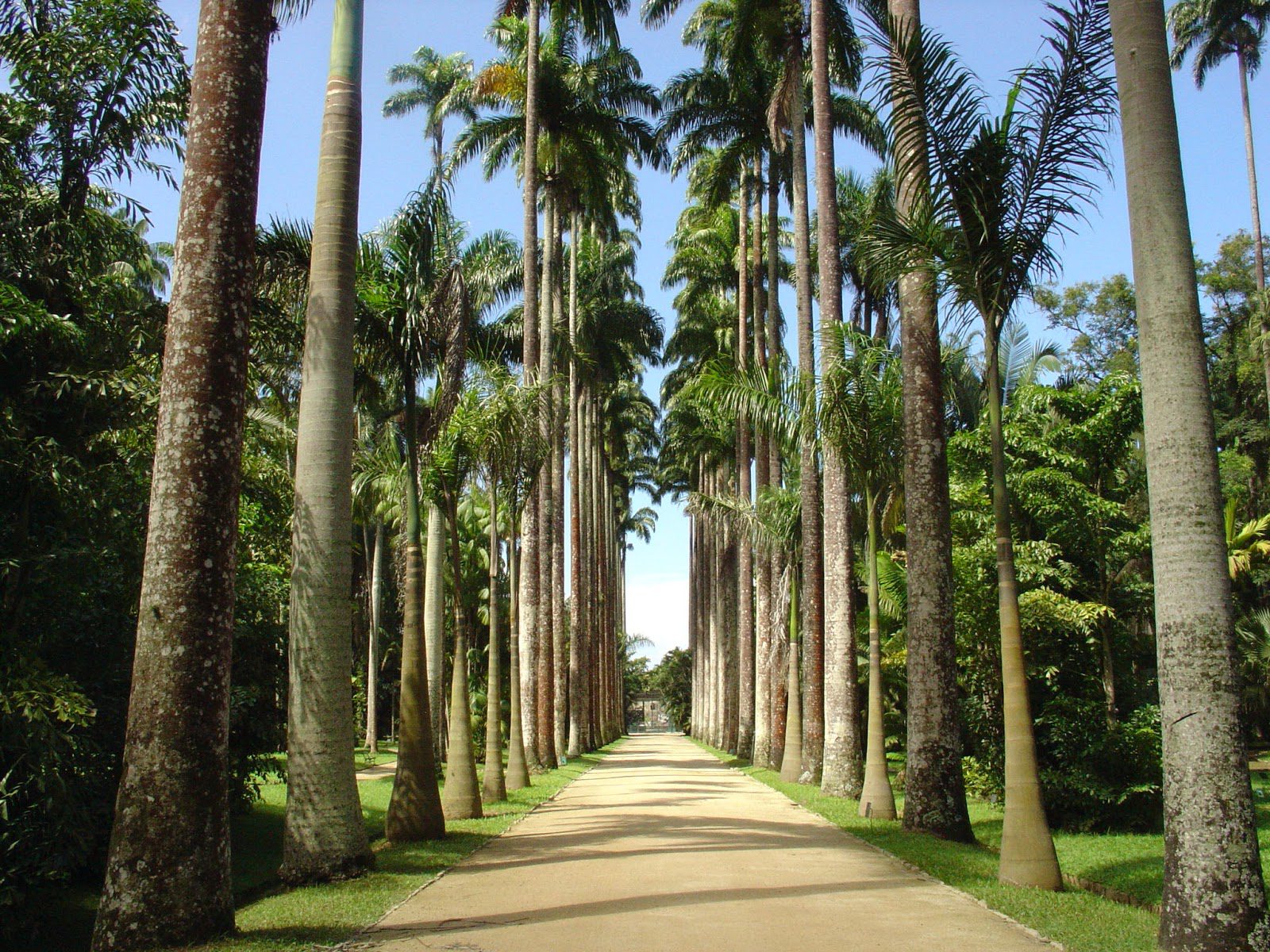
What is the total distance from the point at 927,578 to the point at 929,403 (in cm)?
217

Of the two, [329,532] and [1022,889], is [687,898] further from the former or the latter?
[329,532]

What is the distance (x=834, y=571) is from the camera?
1802cm

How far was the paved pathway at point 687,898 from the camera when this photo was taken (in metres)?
6.86

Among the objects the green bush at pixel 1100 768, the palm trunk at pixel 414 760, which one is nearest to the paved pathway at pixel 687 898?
the palm trunk at pixel 414 760

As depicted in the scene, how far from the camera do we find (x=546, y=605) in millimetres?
27562

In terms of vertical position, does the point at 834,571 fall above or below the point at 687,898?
above

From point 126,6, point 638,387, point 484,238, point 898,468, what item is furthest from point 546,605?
point 638,387

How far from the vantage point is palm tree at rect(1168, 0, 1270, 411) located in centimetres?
3703

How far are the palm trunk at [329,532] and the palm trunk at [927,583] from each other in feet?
20.1

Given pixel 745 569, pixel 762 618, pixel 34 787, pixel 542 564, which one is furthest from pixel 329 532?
pixel 745 569

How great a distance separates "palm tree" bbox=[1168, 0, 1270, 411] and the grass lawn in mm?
34401

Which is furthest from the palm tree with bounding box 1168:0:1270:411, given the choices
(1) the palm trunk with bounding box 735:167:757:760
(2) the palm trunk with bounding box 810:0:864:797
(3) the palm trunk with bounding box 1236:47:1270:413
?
(2) the palm trunk with bounding box 810:0:864:797

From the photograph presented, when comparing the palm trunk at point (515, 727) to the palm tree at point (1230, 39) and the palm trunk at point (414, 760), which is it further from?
the palm tree at point (1230, 39)

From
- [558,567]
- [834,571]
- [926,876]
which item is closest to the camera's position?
A: [926,876]
